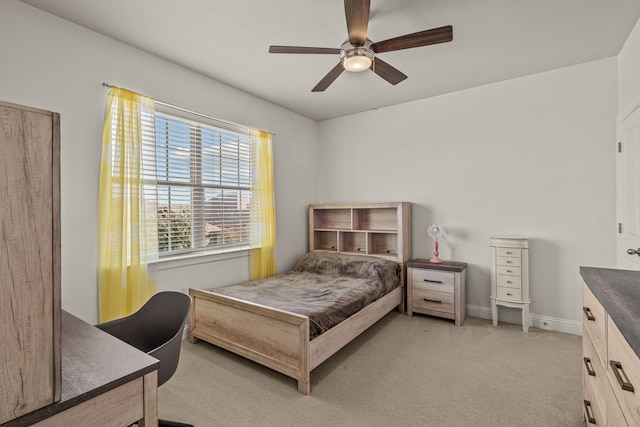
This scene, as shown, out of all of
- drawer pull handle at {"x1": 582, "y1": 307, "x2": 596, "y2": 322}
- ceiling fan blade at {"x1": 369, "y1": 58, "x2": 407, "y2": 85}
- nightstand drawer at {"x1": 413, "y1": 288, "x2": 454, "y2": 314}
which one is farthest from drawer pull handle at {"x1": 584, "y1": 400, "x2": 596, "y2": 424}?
ceiling fan blade at {"x1": 369, "y1": 58, "x2": 407, "y2": 85}

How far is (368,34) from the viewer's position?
256 centimetres

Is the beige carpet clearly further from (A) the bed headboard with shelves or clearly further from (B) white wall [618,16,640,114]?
(B) white wall [618,16,640,114]

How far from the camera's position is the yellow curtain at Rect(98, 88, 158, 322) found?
253 centimetres

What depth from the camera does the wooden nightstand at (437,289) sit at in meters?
3.43

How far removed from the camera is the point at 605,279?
A: 4.87 ft

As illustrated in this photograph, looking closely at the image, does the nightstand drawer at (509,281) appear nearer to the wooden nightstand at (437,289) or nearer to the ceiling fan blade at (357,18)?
the wooden nightstand at (437,289)

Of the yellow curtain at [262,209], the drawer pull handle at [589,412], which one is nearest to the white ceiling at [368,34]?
the yellow curtain at [262,209]

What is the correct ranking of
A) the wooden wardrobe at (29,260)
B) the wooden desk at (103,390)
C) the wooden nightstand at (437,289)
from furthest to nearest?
the wooden nightstand at (437,289), the wooden desk at (103,390), the wooden wardrobe at (29,260)

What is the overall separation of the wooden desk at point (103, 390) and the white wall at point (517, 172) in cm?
354

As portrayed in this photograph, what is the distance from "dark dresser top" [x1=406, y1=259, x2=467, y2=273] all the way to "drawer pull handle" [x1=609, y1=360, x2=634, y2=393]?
237 cm

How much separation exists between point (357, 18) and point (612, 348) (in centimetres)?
204

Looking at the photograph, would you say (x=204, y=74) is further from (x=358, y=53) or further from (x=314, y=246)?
(x=314, y=246)

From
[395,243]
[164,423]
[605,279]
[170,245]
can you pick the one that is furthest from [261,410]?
[395,243]

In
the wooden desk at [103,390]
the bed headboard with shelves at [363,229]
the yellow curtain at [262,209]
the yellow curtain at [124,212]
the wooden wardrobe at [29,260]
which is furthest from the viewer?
the bed headboard with shelves at [363,229]
